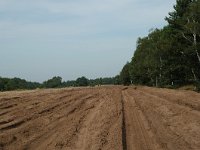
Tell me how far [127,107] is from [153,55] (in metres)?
55.1

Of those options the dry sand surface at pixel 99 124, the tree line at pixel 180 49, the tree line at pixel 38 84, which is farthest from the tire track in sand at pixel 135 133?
the tree line at pixel 38 84

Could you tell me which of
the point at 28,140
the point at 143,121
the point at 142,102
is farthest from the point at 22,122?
the point at 142,102

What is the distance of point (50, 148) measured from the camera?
40.9 feet

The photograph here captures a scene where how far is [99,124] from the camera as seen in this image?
15.9 meters

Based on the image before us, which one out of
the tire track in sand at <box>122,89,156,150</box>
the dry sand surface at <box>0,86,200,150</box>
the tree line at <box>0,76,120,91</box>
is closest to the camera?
the tire track in sand at <box>122,89,156,150</box>

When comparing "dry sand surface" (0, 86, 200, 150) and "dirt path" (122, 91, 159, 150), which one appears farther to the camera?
"dry sand surface" (0, 86, 200, 150)

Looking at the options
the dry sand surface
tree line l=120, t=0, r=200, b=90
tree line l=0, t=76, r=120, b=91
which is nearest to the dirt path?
the dry sand surface

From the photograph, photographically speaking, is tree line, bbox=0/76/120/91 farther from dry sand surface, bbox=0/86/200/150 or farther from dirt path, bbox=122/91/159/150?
dirt path, bbox=122/91/159/150

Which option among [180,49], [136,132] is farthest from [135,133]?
[180,49]

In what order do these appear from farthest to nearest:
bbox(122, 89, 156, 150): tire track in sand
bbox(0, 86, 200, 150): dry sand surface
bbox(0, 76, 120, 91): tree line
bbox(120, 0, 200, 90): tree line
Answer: bbox(0, 76, 120, 91): tree line
bbox(120, 0, 200, 90): tree line
bbox(0, 86, 200, 150): dry sand surface
bbox(122, 89, 156, 150): tire track in sand

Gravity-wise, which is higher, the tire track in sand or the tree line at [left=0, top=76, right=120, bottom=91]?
the tree line at [left=0, top=76, right=120, bottom=91]

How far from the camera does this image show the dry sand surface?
1298 centimetres

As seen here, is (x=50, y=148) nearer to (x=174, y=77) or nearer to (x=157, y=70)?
(x=174, y=77)

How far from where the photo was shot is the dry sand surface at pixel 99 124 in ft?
42.6
